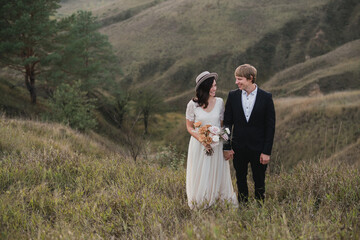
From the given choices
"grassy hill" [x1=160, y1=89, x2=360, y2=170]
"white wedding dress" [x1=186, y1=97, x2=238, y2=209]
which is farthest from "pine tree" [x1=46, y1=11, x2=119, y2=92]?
"white wedding dress" [x1=186, y1=97, x2=238, y2=209]

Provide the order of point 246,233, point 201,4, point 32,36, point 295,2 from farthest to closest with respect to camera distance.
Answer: point 201,4, point 295,2, point 32,36, point 246,233

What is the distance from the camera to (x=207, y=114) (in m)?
4.28

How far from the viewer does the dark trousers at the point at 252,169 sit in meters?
4.20

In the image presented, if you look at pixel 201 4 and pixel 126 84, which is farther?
pixel 201 4

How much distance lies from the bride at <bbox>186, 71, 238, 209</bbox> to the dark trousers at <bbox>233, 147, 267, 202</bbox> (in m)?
0.19

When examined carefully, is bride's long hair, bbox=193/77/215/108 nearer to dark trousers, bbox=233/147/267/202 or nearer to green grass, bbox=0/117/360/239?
dark trousers, bbox=233/147/267/202

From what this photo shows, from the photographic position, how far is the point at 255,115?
4090 mm

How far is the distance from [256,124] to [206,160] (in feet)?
3.03

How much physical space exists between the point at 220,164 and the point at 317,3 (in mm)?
71668

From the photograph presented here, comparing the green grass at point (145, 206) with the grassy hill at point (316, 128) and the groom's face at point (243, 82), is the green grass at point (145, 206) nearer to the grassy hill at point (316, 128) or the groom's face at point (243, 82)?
the groom's face at point (243, 82)

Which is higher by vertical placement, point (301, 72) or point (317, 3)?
point (317, 3)

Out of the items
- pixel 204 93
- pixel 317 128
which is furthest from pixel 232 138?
pixel 317 128

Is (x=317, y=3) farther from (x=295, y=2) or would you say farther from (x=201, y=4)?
(x=201, y=4)

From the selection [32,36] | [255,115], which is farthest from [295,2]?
[255,115]
